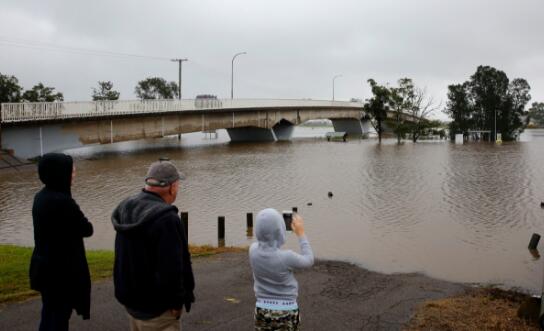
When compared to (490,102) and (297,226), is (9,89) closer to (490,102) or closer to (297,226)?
(297,226)

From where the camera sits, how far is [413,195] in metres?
21.8

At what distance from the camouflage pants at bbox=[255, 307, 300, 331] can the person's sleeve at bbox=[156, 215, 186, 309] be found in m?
0.84

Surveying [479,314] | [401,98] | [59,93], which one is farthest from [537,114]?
[479,314]

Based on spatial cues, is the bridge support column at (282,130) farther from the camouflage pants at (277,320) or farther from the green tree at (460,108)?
the camouflage pants at (277,320)

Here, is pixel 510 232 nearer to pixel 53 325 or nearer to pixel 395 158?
pixel 53 325

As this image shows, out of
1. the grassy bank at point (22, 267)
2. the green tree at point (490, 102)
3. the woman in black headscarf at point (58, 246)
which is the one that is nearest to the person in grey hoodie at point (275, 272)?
the woman in black headscarf at point (58, 246)

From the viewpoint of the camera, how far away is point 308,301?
25.8ft

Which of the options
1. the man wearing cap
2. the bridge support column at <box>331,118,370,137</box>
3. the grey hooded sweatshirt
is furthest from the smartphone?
the bridge support column at <box>331,118,370,137</box>

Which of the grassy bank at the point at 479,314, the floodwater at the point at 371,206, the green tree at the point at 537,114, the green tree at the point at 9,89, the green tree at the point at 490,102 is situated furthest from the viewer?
the green tree at the point at 537,114

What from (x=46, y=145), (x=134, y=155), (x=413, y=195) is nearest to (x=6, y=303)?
(x=413, y=195)

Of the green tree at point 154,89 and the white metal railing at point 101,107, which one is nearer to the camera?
the white metal railing at point 101,107

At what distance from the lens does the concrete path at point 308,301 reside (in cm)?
682

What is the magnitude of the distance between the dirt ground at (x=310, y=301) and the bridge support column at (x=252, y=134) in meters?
54.1

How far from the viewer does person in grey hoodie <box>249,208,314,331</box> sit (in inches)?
173
